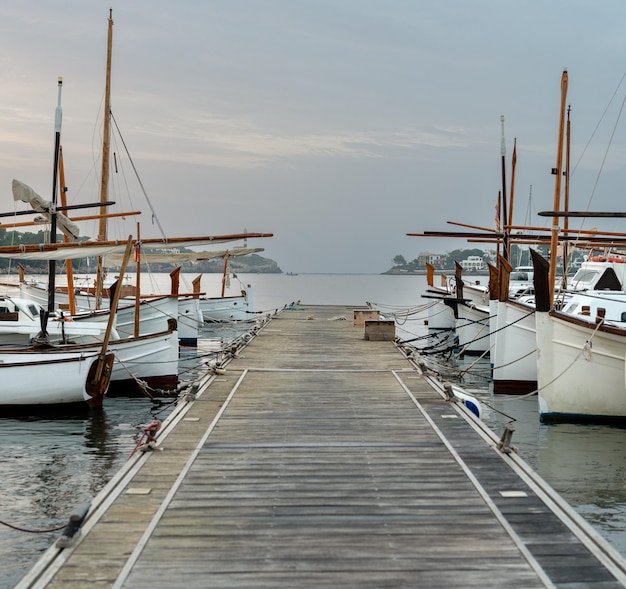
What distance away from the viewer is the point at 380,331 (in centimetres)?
2830

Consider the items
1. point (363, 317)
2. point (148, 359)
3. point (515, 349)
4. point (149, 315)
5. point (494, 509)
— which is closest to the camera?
point (494, 509)

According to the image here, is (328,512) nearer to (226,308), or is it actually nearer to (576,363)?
(576,363)

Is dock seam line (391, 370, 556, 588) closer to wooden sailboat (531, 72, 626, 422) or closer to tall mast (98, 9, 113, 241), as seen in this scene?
wooden sailboat (531, 72, 626, 422)

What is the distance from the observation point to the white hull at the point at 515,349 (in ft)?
74.7

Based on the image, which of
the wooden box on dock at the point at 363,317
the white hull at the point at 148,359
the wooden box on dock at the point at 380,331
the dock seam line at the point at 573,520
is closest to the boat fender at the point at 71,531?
the dock seam line at the point at 573,520

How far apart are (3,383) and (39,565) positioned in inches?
512

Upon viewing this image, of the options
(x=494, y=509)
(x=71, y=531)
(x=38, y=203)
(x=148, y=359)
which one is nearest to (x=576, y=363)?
(x=494, y=509)

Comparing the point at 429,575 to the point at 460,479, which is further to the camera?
the point at 460,479

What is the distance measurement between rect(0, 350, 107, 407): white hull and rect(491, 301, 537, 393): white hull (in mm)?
12139

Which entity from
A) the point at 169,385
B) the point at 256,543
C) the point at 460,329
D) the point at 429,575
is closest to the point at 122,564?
the point at 256,543

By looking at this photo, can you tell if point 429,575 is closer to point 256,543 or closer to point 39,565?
point 256,543

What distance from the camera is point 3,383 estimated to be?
18922 millimetres

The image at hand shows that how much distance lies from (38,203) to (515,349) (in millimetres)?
15580

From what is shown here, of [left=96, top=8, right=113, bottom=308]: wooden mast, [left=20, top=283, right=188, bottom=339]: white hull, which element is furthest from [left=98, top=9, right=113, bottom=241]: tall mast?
[left=20, top=283, right=188, bottom=339]: white hull
